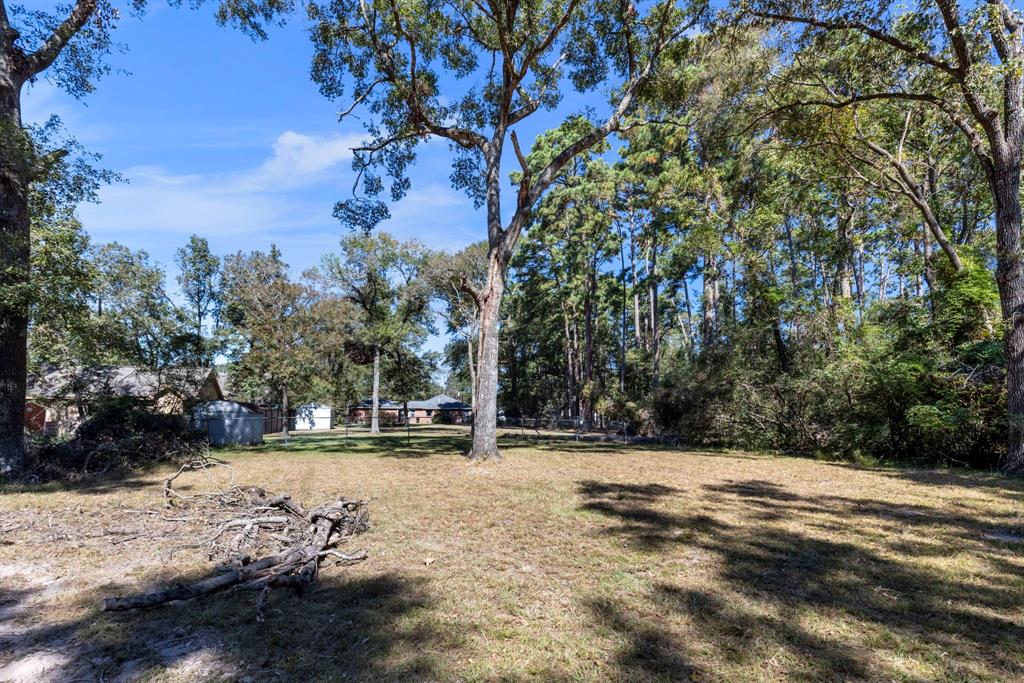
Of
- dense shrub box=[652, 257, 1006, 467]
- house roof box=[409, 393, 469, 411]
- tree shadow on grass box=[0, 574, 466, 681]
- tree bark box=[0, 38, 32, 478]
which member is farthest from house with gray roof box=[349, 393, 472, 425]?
tree shadow on grass box=[0, 574, 466, 681]

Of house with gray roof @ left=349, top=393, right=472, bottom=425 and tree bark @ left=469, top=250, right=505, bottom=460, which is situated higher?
tree bark @ left=469, top=250, right=505, bottom=460

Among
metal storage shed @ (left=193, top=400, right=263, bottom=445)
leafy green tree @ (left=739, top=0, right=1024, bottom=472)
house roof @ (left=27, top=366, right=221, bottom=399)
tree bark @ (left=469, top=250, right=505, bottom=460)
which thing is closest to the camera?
leafy green tree @ (left=739, top=0, right=1024, bottom=472)

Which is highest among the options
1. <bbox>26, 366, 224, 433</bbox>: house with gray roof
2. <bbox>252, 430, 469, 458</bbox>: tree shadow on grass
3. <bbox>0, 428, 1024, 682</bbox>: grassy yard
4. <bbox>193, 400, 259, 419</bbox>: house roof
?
<bbox>26, 366, 224, 433</bbox>: house with gray roof

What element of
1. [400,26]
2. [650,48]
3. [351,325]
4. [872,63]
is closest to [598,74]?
[650,48]

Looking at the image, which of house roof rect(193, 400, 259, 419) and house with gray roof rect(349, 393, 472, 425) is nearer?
house roof rect(193, 400, 259, 419)

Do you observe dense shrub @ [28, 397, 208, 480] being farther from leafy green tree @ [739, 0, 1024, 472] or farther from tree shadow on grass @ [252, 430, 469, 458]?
leafy green tree @ [739, 0, 1024, 472]

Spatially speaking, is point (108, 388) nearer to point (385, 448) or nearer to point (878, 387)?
point (385, 448)

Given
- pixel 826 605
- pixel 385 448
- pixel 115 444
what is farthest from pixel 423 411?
pixel 826 605

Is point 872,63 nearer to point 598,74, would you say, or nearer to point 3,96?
point 598,74

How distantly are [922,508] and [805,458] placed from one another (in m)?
6.71

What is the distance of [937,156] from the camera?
48.9ft

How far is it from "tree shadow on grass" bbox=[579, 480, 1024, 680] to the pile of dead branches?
226 centimetres

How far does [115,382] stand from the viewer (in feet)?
53.9

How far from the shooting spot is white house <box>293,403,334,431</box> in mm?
39906
